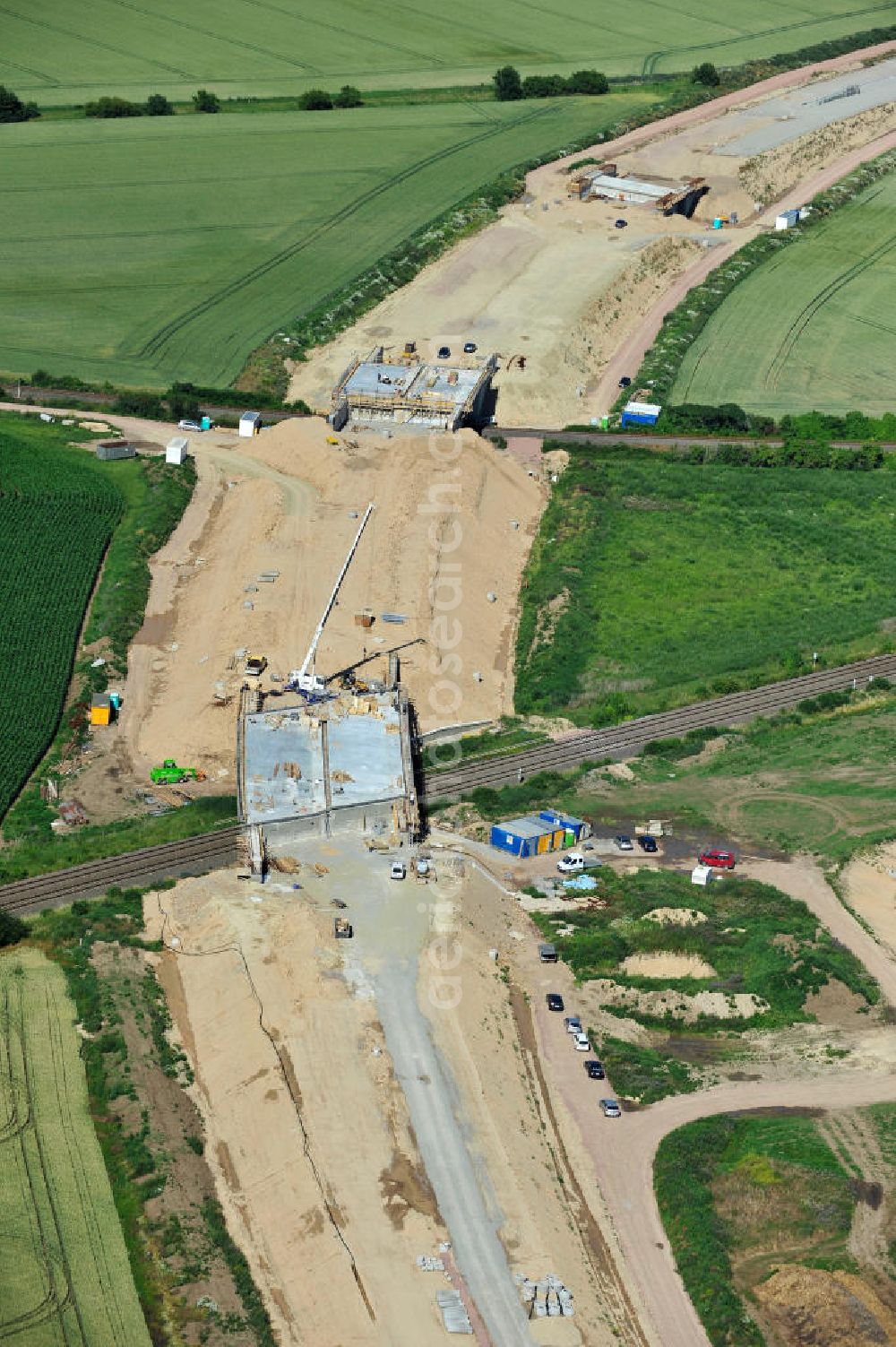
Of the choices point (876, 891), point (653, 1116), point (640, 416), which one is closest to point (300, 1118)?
point (653, 1116)

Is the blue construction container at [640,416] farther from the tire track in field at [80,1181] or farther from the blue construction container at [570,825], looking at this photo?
the tire track in field at [80,1181]

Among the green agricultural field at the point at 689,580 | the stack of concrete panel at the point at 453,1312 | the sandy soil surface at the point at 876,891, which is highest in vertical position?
the green agricultural field at the point at 689,580

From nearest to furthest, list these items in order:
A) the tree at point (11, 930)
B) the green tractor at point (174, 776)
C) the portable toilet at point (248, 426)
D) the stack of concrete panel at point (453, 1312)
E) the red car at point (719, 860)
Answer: the stack of concrete panel at point (453, 1312) < the tree at point (11, 930) < the red car at point (719, 860) < the green tractor at point (174, 776) < the portable toilet at point (248, 426)

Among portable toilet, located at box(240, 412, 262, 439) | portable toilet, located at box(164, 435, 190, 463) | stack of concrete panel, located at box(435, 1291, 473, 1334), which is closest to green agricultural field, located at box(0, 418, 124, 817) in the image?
portable toilet, located at box(164, 435, 190, 463)

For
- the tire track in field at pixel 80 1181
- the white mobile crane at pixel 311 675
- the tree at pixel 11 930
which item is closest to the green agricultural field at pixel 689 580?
the white mobile crane at pixel 311 675

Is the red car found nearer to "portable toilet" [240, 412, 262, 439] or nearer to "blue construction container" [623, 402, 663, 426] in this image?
"blue construction container" [623, 402, 663, 426]

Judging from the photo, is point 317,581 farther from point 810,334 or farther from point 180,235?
point 180,235
